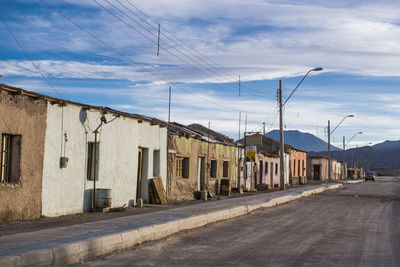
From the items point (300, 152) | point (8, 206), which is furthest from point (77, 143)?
point (300, 152)

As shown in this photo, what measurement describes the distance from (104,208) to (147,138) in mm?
4922

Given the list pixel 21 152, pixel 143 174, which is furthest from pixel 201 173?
pixel 21 152

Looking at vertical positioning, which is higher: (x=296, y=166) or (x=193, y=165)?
(x=296, y=166)

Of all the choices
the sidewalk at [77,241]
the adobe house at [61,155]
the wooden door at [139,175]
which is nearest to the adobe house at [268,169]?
the wooden door at [139,175]

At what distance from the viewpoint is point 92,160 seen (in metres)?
16.2

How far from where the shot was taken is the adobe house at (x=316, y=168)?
3263 inches

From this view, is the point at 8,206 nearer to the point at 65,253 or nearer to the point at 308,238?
the point at 65,253

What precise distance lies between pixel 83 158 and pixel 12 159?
3066 mm

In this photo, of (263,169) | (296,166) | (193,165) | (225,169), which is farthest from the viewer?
(296,166)

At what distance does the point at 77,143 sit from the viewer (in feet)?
50.2

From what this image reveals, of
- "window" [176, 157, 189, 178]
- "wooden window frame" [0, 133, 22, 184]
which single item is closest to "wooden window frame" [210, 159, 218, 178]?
"window" [176, 157, 189, 178]

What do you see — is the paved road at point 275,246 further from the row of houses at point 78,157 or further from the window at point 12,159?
the window at point 12,159

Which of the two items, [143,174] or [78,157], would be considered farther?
Result: [143,174]

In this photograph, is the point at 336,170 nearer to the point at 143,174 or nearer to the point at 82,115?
the point at 143,174
